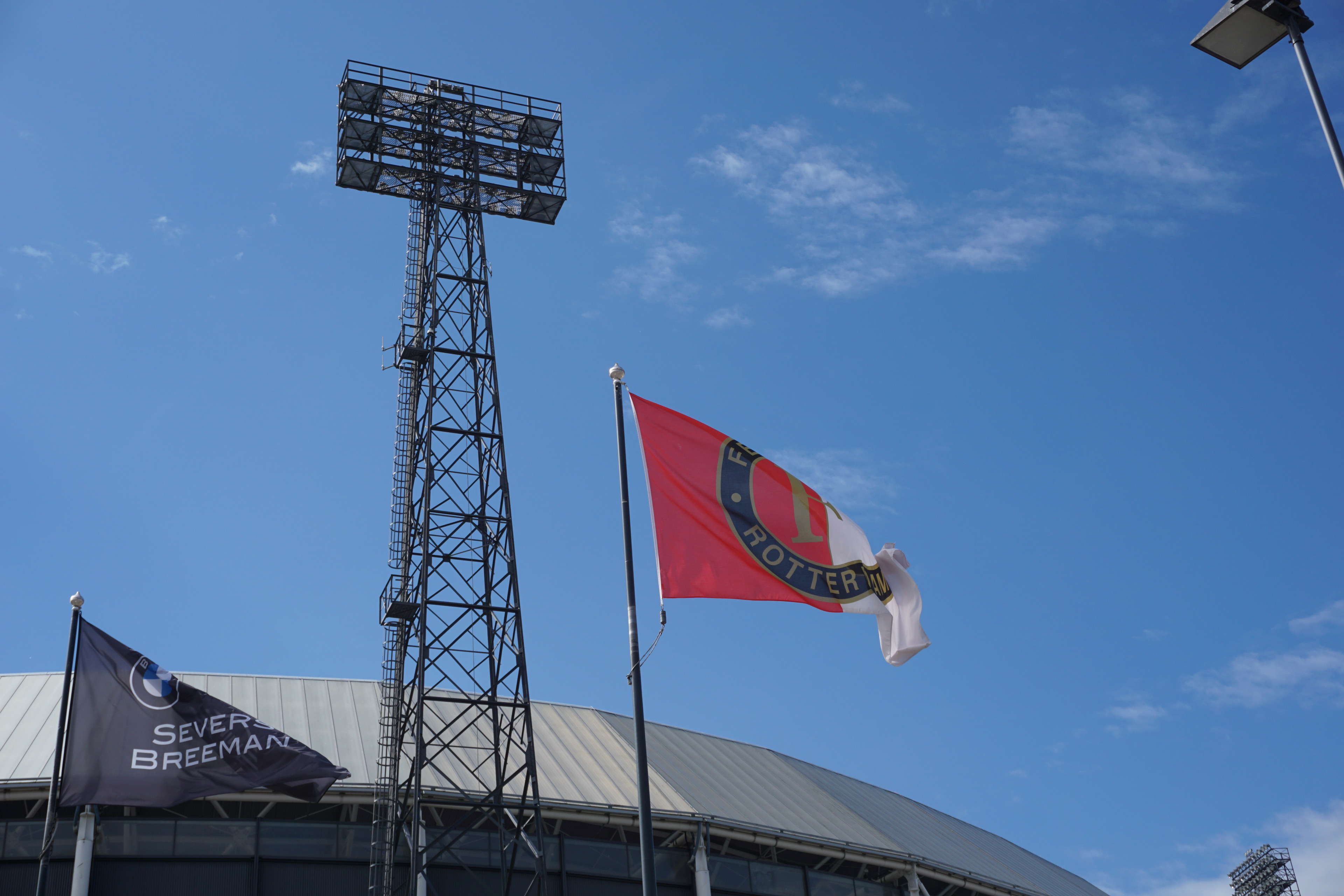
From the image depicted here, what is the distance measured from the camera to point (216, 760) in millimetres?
26359

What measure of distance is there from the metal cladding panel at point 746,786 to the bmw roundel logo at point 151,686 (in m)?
12.2

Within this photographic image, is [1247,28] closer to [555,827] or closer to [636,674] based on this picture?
[636,674]

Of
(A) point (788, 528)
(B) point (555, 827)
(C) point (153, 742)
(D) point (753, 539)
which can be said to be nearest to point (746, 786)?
(B) point (555, 827)

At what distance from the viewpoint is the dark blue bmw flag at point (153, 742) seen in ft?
81.3

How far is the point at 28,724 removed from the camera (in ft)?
103

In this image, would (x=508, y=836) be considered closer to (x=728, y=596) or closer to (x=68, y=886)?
(x=68, y=886)

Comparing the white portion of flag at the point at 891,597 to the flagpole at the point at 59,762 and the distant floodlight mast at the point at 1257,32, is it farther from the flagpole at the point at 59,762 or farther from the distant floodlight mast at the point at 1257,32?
the flagpole at the point at 59,762

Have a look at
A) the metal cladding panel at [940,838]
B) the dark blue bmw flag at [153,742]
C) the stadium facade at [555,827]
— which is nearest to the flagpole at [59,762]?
the dark blue bmw flag at [153,742]

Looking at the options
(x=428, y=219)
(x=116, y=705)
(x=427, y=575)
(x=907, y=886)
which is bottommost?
(x=907, y=886)

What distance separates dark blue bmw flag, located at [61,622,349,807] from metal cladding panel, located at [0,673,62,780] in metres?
3.98

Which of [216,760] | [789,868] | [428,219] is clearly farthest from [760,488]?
[428,219]

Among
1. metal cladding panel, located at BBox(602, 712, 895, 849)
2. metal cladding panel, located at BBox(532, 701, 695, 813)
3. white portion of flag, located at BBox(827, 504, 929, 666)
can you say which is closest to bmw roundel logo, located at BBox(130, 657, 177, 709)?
metal cladding panel, located at BBox(532, 701, 695, 813)

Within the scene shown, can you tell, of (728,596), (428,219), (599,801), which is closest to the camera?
(728,596)

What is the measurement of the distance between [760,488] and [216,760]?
43.4ft
